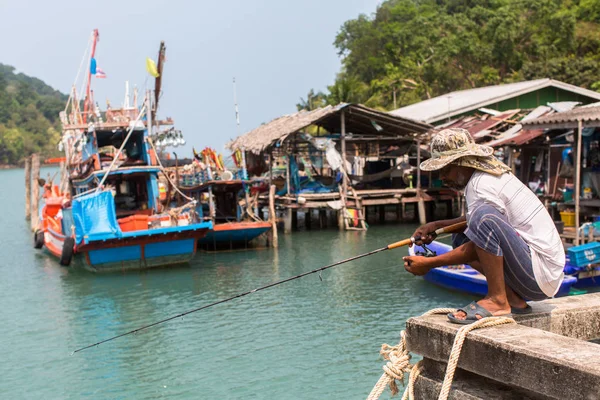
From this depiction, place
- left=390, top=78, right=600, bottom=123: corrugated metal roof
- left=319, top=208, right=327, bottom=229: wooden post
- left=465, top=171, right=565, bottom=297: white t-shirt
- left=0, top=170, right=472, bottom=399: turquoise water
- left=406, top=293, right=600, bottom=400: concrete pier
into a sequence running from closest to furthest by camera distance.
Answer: left=406, top=293, right=600, bottom=400: concrete pier, left=465, top=171, right=565, bottom=297: white t-shirt, left=0, top=170, right=472, bottom=399: turquoise water, left=319, top=208, right=327, bottom=229: wooden post, left=390, top=78, right=600, bottom=123: corrugated metal roof

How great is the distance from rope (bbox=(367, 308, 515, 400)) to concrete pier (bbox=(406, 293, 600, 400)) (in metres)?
0.03

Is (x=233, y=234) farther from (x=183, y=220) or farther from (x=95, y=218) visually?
(x=95, y=218)

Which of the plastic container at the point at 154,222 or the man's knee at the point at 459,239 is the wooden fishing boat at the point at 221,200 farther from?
the man's knee at the point at 459,239

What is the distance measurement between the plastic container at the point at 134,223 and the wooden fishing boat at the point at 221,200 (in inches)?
81.2

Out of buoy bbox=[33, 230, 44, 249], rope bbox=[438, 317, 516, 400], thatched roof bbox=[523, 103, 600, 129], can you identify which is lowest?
buoy bbox=[33, 230, 44, 249]

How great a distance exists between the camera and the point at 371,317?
41.5ft

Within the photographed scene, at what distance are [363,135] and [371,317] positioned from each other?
1506cm

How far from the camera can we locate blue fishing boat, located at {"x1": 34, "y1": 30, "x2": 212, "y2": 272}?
58.3ft

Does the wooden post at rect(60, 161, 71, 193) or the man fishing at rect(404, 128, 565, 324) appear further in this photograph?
the wooden post at rect(60, 161, 71, 193)

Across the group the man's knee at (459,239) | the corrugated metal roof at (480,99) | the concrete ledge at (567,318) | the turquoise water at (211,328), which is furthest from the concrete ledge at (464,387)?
the corrugated metal roof at (480,99)

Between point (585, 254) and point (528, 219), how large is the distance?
894cm

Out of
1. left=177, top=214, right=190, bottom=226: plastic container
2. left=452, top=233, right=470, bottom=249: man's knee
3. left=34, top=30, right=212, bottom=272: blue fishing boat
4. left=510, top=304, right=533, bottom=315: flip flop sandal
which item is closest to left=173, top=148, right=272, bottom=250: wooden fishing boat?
left=34, top=30, right=212, bottom=272: blue fishing boat

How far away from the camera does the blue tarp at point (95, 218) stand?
17453 mm

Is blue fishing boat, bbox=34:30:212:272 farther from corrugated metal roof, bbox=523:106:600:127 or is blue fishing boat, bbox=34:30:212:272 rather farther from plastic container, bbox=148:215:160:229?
corrugated metal roof, bbox=523:106:600:127
